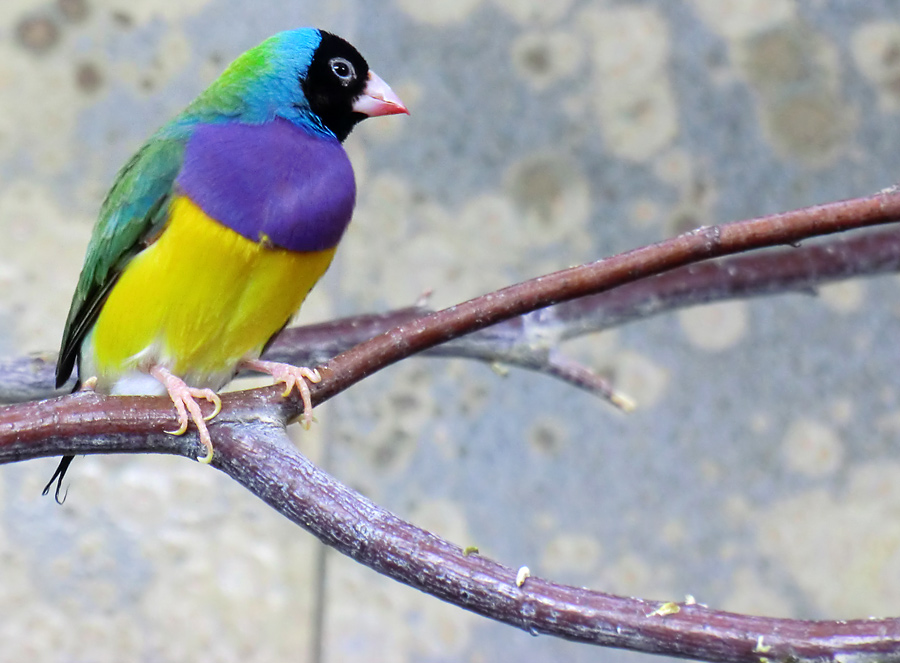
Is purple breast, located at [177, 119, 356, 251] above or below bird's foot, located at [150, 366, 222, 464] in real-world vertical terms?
above

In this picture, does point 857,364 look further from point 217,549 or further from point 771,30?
point 217,549

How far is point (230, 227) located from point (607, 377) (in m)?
1.13

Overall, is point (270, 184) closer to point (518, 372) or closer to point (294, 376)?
point (294, 376)

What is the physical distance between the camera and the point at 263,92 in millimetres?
1232

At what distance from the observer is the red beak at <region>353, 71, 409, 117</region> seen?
133 centimetres

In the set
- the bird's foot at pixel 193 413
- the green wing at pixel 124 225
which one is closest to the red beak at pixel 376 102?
the green wing at pixel 124 225

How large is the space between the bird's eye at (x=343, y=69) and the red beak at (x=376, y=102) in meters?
0.03

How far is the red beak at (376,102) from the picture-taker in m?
1.33

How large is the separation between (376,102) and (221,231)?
14.1 inches

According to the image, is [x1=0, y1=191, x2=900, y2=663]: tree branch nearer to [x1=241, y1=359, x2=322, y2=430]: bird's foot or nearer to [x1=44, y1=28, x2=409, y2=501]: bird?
[x1=241, y1=359, x2=322, y2=430]: bird's foot

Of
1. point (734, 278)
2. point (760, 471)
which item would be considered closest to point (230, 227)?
point (734, 278)

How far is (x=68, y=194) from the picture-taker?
1987 mm

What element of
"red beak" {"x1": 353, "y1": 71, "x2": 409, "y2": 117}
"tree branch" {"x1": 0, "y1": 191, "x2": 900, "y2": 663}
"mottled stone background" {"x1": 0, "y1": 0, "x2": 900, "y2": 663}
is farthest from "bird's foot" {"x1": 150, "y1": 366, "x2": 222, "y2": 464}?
"mottled stone background" {"x1": 0, "y1": 0, "x2": 900, "y2": 663}

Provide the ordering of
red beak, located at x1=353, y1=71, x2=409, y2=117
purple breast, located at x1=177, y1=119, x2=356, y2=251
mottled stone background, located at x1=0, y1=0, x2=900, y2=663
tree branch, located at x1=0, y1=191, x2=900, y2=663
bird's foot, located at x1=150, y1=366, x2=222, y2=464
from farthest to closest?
mottled stone background, located at x1=0, y1=0, x2=900, y2=663 < red beak, located at x1=353, y1=71, x2=409, y2=117 < purple breast, located at x1=177, y1=119, x2=356, y2=251 < bird's foot, located at x1=150, y1=366, x2=222, y2=464 < tree branch, located at x1=0, y1=191, x2=900, y2=663
